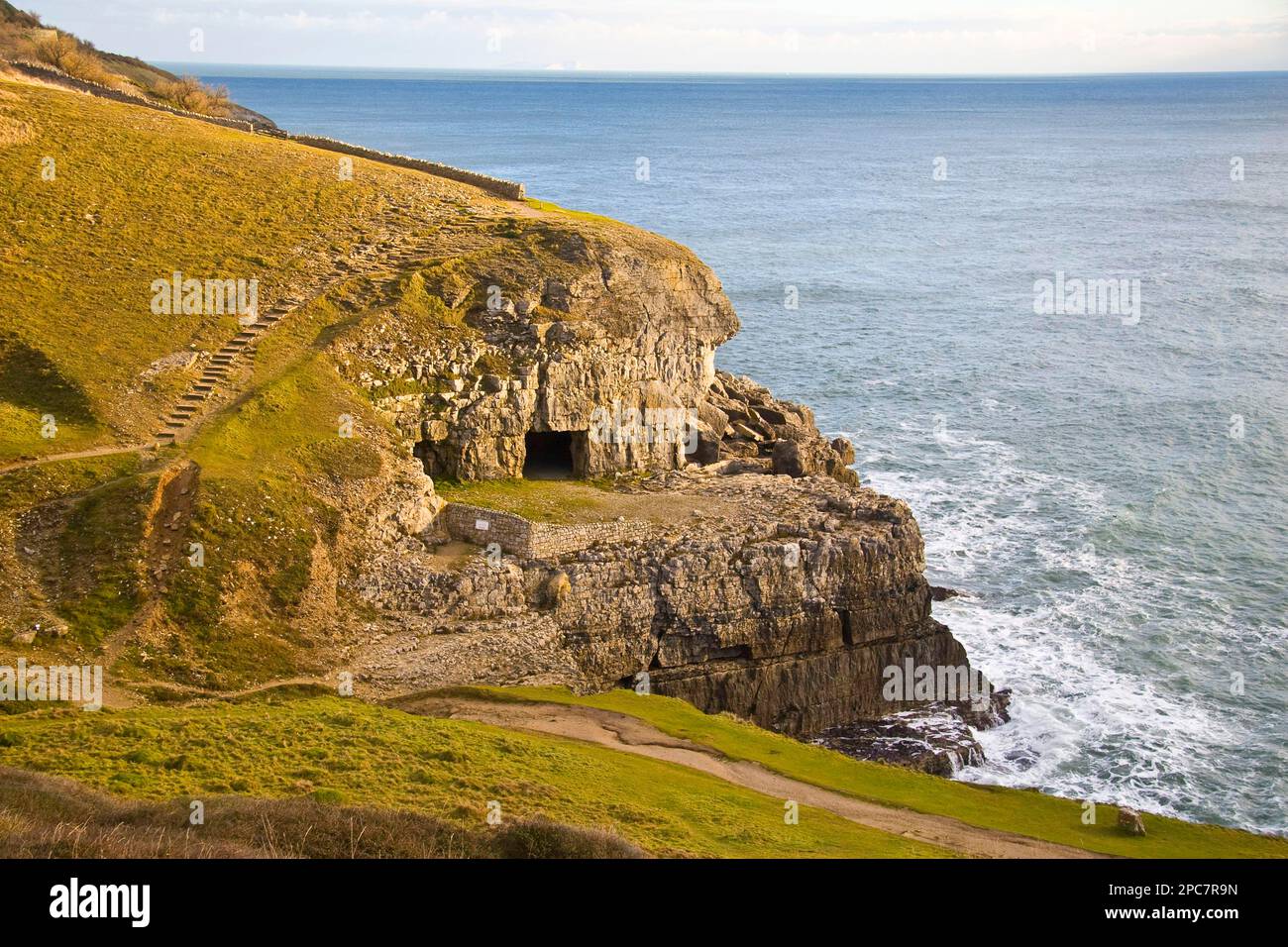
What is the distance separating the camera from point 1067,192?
15412 centimetres

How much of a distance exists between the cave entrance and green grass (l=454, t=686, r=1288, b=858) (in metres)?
13.4

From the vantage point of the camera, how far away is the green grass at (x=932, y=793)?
34.2 meters

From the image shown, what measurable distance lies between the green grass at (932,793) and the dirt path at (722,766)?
19.9 inches

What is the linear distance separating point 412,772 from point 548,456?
24007mm

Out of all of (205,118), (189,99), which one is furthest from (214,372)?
(189,99)

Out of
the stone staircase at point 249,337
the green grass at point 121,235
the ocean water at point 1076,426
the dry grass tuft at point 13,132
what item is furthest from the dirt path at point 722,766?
the dry grass tuft at point 13,132

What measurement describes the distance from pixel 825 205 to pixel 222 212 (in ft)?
326

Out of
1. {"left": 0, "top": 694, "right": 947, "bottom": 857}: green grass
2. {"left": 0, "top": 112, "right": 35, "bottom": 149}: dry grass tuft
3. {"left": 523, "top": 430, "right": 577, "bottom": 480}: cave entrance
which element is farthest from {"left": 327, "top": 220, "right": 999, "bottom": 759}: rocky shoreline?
{"left": 0, "top": 112, "right": 35, "bottom": 149}: dry grass tuft

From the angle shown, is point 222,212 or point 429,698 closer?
point 429,698

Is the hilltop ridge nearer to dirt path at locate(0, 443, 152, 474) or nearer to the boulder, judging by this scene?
dirt path at locate(0, 443, 152, 474)

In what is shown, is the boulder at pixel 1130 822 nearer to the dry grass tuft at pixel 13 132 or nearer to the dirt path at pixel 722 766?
the dirt path at pixel 722 766

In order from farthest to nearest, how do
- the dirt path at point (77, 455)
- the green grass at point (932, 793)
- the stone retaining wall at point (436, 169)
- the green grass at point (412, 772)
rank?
1. the stone retaining wall at point (436, 169)
2. the dirt path at point (77, 455)
3. the green grass at point (932, 793)
4. the green grass at point (412, 772)
